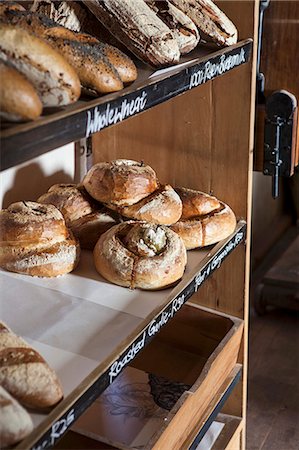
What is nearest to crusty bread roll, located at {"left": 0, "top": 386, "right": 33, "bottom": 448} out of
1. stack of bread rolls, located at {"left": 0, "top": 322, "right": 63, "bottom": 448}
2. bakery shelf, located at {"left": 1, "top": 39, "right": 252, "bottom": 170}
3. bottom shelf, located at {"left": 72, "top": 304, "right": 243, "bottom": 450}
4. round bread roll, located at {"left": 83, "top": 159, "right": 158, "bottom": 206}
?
stack of bread rolls, located at {"left": 0, "top": 322, "right": 63, "bottom": 448}

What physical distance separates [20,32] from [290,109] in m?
1.45

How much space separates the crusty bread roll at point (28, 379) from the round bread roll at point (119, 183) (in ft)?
2.01

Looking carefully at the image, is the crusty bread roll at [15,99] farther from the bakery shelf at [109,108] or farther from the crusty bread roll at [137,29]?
the crusty bread roll at [137,29]

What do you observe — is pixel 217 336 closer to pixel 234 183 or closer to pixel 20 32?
pixel 234 183

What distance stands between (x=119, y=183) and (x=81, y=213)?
0.42 feet

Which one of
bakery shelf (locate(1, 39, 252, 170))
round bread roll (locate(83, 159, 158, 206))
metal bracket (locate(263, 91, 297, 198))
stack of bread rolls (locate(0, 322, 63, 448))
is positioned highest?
bakery shelf (locate(1, 39, 252, 170))

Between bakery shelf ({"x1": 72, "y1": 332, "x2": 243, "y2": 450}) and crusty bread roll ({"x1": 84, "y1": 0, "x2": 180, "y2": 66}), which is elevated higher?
crusty bread roll ({"x1": 84, "y1": 0, "x2": 180, "y2": 66})

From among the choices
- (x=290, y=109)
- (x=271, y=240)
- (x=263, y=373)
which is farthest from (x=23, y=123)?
(x=271, y=240)

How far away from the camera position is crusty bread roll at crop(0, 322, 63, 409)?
3.72 feet

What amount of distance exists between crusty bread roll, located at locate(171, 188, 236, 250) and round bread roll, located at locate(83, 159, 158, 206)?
0.36 feet

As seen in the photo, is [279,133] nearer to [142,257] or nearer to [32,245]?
[142,257]

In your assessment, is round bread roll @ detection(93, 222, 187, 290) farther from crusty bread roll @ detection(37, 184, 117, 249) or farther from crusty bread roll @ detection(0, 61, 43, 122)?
crusty bread roll @ detection(0, 61, 43, 122)

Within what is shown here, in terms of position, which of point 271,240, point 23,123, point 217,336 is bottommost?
point 271,240

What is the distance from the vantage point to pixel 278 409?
290cm
